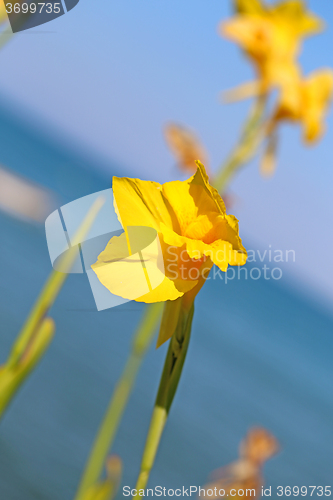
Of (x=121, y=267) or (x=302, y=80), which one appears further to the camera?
(x=302, y=80)

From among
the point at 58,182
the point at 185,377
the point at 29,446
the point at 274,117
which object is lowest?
the point at 29,446

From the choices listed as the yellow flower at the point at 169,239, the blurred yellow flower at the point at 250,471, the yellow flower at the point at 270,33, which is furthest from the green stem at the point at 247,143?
the blurred yellow flower at the point at 250,471

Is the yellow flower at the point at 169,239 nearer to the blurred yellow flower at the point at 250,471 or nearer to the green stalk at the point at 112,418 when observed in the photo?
the green stalk at the point at 112,418

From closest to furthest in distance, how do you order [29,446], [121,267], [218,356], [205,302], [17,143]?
1. [121,267]
2. [29,446]
3. [218,356]
4. [205,302]
5. [17,143]

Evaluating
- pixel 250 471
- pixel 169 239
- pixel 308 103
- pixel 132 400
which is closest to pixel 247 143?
pixel 308 103

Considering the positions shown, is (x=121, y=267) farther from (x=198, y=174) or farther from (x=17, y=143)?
(x=17, y=143)

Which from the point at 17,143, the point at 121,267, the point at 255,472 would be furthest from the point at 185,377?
the point at 17,143
